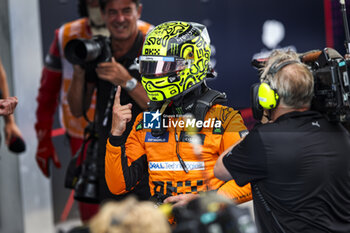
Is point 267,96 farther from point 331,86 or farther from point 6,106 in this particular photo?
point 6,106

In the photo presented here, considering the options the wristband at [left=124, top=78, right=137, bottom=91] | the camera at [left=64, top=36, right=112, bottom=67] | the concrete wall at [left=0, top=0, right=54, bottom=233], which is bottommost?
the concrete wall at [left=0, top=0, right=54, bottom=233]

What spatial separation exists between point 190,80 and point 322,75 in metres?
0.48

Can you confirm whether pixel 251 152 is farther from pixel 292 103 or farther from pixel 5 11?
pixel 5 11

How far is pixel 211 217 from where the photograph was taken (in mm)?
1241

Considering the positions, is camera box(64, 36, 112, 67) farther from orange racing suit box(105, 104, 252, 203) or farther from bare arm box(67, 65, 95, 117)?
orange racing suit box(105, 104, 252, 203)

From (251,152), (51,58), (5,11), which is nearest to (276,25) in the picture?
(251,152)

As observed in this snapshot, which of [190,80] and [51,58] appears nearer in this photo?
[190,80]

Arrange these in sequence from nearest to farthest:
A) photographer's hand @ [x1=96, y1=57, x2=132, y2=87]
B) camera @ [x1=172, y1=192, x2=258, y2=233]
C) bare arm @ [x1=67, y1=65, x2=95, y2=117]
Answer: camera @ [x1=172, y1=192, x2=258, y2=233] < photographer's hand @ [x1=96, y1=57, x2=132, y2=87] < bare arm @ [x1=67, y1=65, x2=95, y2=117]

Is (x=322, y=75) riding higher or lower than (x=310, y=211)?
higher

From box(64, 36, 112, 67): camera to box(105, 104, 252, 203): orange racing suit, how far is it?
1.79 feet

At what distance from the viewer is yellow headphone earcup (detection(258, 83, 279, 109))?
1961 mm

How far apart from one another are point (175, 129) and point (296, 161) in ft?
1.51

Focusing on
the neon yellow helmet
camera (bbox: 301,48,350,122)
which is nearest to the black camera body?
camera (bbox: 301,48,350,122)

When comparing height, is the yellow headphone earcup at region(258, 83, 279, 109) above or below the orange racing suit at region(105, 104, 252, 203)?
above
